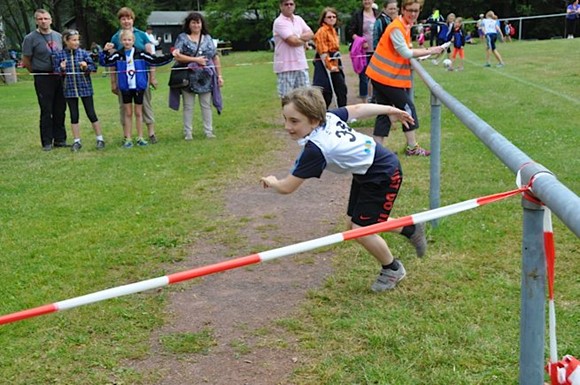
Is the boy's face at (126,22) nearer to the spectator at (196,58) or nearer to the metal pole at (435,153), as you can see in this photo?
the spectator at (196,58)

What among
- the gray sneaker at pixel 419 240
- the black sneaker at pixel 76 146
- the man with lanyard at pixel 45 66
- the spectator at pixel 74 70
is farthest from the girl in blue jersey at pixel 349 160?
the man with lanyard at pixel 45 66

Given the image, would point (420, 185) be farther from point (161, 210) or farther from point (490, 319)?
point (490, 319)

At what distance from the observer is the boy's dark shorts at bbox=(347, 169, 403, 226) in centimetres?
416

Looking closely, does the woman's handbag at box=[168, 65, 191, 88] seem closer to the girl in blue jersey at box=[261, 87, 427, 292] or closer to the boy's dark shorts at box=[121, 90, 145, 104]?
the boy's dark shorts at box=[121, 90, 145, 104]

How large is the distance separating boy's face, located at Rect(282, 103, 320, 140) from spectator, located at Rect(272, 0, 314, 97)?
624cm

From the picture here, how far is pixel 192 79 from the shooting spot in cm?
1005

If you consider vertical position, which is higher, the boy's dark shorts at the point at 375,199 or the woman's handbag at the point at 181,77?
the woman's handbag at the point at 181,77

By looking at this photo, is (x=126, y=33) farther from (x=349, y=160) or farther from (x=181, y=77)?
(x=349, y=160)

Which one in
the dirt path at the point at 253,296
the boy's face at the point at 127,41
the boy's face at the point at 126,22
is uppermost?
the boy's face at the point at 126,22

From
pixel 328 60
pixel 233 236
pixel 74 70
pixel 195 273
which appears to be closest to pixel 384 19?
pixel 328 60

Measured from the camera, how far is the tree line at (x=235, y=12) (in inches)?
1875

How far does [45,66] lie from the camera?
10.0 m

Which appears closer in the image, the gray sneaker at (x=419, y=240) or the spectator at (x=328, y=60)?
the gray sneaker at (x=419, y=240)

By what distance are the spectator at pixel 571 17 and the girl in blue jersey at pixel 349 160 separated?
107 ft
